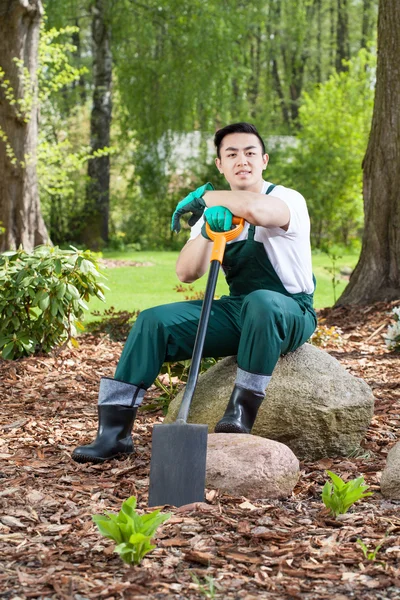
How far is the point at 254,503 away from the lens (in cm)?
274

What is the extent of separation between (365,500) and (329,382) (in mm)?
663

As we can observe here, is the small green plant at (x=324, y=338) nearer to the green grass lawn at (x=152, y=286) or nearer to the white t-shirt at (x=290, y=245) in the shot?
the green grass lawn at (x=152, y=286)

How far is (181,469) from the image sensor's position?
2.73 meters

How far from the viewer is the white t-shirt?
11.2ft

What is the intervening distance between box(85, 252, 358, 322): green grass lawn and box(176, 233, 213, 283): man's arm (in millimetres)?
3458

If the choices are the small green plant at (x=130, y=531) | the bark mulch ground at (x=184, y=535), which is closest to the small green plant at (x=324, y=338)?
the bark mulch ground at (x=184, y=535)

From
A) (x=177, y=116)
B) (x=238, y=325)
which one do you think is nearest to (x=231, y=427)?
(x=238, y=325)

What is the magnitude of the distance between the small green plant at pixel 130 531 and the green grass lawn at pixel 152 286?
190 inches

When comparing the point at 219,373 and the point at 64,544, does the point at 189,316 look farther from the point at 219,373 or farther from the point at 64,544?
the point at 64,544

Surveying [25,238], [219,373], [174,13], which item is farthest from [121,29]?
[219,373]

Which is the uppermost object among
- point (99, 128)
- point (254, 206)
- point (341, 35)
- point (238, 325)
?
point (341, 35)

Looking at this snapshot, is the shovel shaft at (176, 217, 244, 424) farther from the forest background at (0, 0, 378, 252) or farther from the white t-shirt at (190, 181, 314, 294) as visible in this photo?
the forest background at (0, 0, 378, 252)

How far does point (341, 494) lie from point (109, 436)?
3.65 ft

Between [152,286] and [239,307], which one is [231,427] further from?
[152,286]
